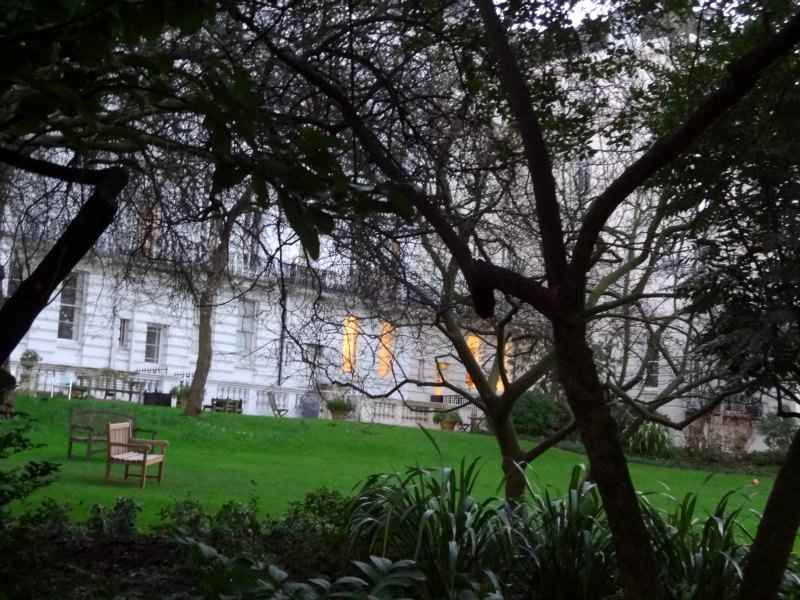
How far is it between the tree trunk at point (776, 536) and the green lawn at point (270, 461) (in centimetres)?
738

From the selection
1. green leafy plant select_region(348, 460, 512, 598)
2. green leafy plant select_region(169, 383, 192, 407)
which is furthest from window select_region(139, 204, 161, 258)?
green leafy plant select_region(169, 383, 192, 407)

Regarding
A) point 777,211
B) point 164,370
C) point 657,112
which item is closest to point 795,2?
point 657,112

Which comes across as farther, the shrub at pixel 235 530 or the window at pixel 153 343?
the window at pixel 153 343

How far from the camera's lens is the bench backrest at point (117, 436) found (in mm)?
14828

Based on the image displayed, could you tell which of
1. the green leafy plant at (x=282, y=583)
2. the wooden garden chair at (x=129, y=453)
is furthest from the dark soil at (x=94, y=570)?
the wooden garden chair at (x=129, y=453)

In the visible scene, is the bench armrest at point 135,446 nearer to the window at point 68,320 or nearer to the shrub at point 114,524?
the shrub at point 114,524

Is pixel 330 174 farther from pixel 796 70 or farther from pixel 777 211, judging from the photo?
pixel 796 70

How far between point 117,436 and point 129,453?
1.53 feet

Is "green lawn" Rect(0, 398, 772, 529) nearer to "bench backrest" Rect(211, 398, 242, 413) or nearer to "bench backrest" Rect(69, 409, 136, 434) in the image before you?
"bench backrest" Rect(69, 409, 136, 434)

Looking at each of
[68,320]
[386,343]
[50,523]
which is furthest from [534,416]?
[50,523]

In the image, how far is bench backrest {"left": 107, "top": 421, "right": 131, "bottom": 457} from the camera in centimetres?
1483

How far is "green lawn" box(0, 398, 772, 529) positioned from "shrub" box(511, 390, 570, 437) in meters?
1.75

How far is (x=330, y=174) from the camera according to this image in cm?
366

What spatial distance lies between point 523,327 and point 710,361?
5.30m
